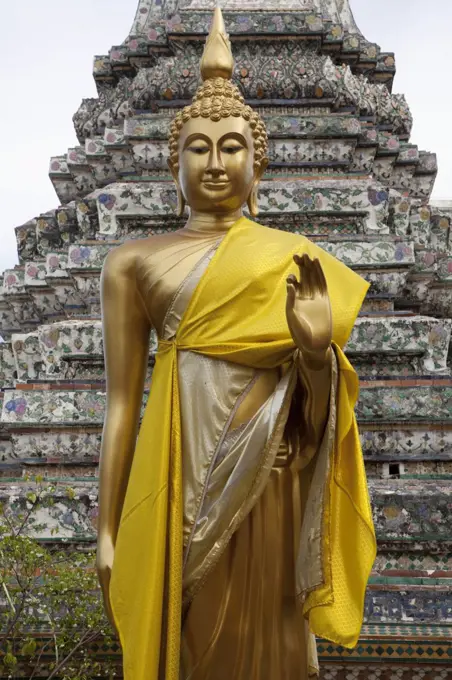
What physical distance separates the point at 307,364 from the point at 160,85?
510 centimetres

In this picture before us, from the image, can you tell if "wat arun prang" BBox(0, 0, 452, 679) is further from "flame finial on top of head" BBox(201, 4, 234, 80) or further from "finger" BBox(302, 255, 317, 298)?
"flame finial on top of head" BBox(201, 4, 234, 80)

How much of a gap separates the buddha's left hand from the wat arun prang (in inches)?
80.3

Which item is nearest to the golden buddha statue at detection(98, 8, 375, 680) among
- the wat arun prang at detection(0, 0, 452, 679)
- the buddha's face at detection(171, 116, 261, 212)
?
the buddha's face at detection(171, 116, 261, 212)

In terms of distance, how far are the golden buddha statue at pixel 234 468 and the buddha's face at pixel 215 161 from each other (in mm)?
181

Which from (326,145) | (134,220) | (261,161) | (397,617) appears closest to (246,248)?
(261,161)

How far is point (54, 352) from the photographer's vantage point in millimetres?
6246

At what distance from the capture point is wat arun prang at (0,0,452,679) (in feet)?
16.8

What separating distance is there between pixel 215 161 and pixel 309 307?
3.02 feet

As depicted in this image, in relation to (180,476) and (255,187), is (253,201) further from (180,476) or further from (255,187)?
(180,476)

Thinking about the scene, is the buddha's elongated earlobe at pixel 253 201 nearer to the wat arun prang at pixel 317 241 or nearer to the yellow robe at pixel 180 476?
the yellow robe at pixel 180 476

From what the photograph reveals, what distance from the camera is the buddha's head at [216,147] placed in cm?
373

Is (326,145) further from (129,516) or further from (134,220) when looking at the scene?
(129,516)

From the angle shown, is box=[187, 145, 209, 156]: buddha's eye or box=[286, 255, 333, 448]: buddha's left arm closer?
box=[286, 255, 333, 448]: buddha's left arm

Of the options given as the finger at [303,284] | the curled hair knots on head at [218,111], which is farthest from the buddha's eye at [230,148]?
the finger at [303,284]
